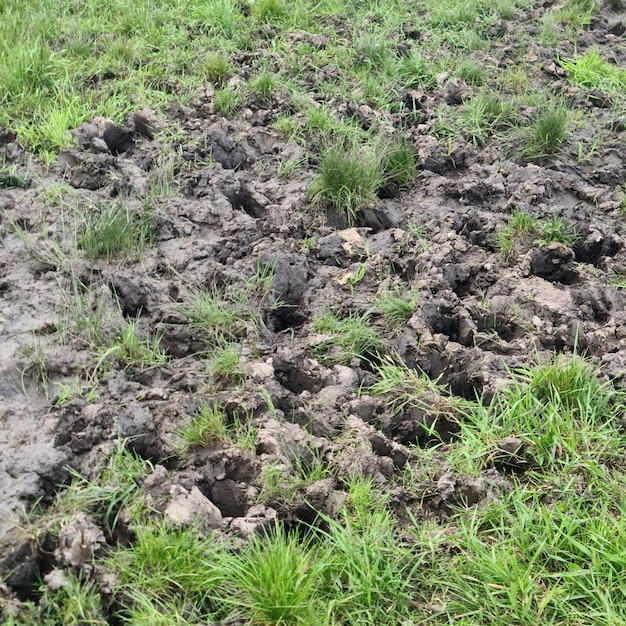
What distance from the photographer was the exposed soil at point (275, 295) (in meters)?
2.57

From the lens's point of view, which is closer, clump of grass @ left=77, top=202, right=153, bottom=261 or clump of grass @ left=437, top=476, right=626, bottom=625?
clump of grass @ left=437, top=476, right=626, bottom=625

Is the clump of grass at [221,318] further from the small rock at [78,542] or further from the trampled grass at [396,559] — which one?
the small rock at [78,542]

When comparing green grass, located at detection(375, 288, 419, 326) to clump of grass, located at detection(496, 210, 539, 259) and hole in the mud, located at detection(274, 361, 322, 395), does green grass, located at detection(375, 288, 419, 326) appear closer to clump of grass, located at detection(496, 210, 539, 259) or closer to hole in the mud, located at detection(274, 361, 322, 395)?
hole in the mud, located at detection(274, 361, 322, 395)

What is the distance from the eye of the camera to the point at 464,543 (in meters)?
2.38

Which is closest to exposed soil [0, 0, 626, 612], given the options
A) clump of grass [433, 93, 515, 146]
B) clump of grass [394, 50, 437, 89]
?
clump of grass [433, 93, 515, 146]

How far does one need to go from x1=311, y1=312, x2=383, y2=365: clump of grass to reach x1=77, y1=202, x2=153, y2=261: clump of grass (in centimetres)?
103

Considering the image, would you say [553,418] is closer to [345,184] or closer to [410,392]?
[410,392]

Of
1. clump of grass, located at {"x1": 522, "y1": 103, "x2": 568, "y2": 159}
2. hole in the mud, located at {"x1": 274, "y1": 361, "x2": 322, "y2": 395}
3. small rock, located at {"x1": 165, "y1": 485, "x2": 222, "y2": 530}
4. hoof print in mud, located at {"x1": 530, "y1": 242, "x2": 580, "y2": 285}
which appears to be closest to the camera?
small rock, located at {"x1": 165, "y1": 485, "x2": 222, "y2": 530}

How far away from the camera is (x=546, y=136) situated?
434 centimetres

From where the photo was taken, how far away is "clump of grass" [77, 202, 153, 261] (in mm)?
3438

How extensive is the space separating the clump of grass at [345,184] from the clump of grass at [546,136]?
110 centimetres

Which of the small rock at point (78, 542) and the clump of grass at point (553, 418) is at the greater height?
the clump of grass at point (553, 418)

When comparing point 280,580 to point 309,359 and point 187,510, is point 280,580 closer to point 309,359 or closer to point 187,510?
point 187,510

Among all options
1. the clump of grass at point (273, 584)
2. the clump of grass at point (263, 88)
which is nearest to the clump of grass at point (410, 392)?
the clump of grass at point (273, 584)
